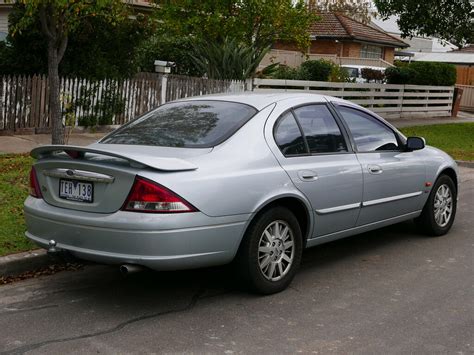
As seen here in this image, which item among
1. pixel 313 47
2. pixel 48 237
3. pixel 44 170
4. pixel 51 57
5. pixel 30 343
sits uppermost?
pixel 313 47

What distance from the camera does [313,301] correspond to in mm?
5262

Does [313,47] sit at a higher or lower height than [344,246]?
higher

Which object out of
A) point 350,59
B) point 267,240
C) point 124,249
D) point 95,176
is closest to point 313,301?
point 267,240

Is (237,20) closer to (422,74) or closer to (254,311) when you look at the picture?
(422,74)

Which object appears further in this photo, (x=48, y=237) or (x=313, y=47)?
(x=313, y=47)

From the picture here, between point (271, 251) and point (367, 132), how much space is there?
1.84 m

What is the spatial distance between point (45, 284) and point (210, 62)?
12.9 m

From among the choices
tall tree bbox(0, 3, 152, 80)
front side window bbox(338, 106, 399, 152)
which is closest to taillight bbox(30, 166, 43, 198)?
front side window bbox(338, 106, 399, 152)

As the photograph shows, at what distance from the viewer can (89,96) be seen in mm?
14445

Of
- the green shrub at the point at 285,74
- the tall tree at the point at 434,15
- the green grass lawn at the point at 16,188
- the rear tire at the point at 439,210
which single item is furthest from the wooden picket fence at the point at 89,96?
the rear tire at the point at 439,210

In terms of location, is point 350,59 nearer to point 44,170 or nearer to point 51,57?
point 51,57

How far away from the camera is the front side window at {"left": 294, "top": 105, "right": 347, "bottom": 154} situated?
5848 millimetres

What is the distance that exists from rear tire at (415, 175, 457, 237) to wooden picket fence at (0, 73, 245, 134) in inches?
266

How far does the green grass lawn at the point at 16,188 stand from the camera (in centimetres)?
621
